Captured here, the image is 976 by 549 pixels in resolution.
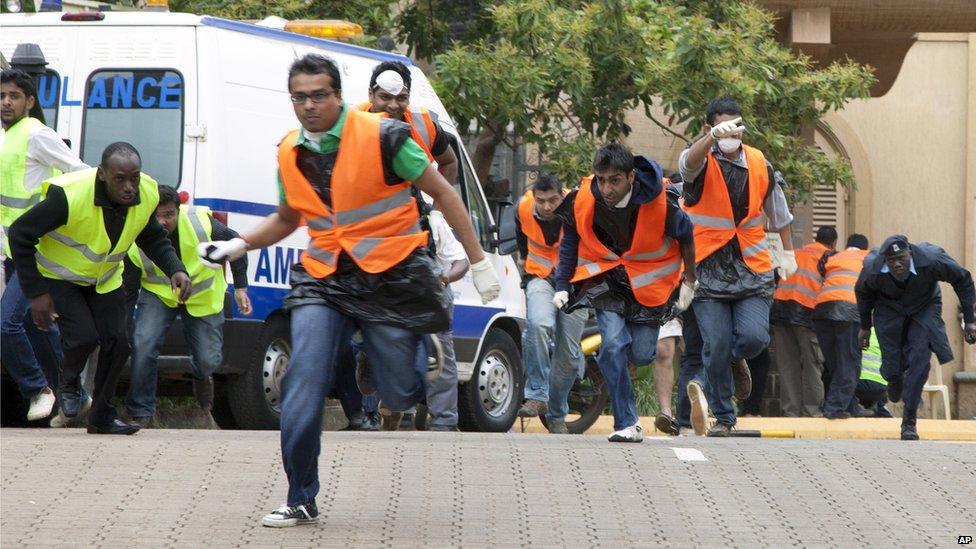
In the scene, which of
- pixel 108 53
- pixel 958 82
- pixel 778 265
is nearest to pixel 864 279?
pixel 778 265

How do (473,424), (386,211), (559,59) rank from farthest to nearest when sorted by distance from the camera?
(559,59) < (473,424) < (386,211)

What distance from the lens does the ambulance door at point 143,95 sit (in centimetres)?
1052

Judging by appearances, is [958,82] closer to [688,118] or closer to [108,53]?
[688,118]

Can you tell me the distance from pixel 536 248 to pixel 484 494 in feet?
15.5

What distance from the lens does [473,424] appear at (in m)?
12.5

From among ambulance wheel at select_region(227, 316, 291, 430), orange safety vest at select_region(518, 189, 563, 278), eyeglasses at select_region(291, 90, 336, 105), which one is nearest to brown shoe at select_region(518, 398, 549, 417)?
orange safety vest at select_region(518, 189, 563, 278)

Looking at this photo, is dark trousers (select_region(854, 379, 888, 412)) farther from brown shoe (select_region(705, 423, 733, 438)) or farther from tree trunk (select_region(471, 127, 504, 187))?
brown shoe (select_region(705, 423, 733, 438))

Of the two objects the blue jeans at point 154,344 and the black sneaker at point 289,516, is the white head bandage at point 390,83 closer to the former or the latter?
the blue jeans at point 154,344

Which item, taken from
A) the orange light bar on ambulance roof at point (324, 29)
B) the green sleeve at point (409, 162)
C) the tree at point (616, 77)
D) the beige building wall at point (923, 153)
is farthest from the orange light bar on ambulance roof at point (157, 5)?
the beige building wall at point (923, 153)

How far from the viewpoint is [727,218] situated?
1048 centimetres

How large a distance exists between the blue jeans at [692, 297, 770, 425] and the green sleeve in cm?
428

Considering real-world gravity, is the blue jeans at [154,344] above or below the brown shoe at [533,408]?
above

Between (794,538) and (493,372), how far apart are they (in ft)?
19.8

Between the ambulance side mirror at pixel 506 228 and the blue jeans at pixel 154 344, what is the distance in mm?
2460
